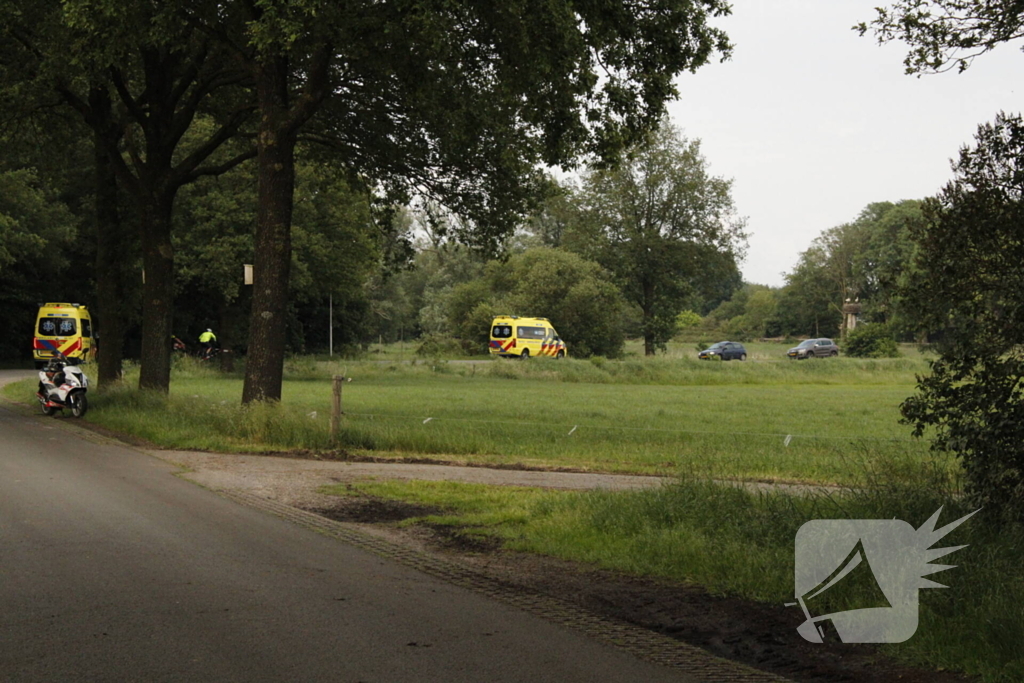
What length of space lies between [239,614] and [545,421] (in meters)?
18.3

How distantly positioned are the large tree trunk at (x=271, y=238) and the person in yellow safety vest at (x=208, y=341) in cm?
3169

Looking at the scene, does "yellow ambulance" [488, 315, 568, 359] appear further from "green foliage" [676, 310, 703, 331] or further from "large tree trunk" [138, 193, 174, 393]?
"green foliage" [676, 310, 703, 331]

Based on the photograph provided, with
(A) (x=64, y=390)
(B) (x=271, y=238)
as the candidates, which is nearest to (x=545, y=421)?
(B) (x=271, y=238)

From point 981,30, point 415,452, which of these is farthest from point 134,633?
point 415,452

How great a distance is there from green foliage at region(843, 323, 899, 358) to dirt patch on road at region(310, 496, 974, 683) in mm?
68587

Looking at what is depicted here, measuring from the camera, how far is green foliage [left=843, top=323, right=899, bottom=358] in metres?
73.7

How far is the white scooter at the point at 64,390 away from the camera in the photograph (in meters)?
23.4

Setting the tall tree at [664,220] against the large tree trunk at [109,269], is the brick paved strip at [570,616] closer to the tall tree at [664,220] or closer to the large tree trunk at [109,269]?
the large tree trunk at [109,269]

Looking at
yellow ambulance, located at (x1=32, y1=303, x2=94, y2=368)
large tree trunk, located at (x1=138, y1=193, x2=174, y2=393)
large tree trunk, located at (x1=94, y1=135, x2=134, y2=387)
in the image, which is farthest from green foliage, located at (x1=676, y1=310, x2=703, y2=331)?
large tree trunk, located at (x1=138, y1=193, x2=174, y2=393)

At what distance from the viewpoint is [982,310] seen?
29.8 feet

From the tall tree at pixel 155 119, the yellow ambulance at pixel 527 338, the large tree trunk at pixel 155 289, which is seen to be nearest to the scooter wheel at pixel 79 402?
the large tree trunk at pixel 155 289

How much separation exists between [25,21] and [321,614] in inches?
709

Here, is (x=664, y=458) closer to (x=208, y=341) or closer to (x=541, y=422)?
(x=541, y=422)

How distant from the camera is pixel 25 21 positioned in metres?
20.8
